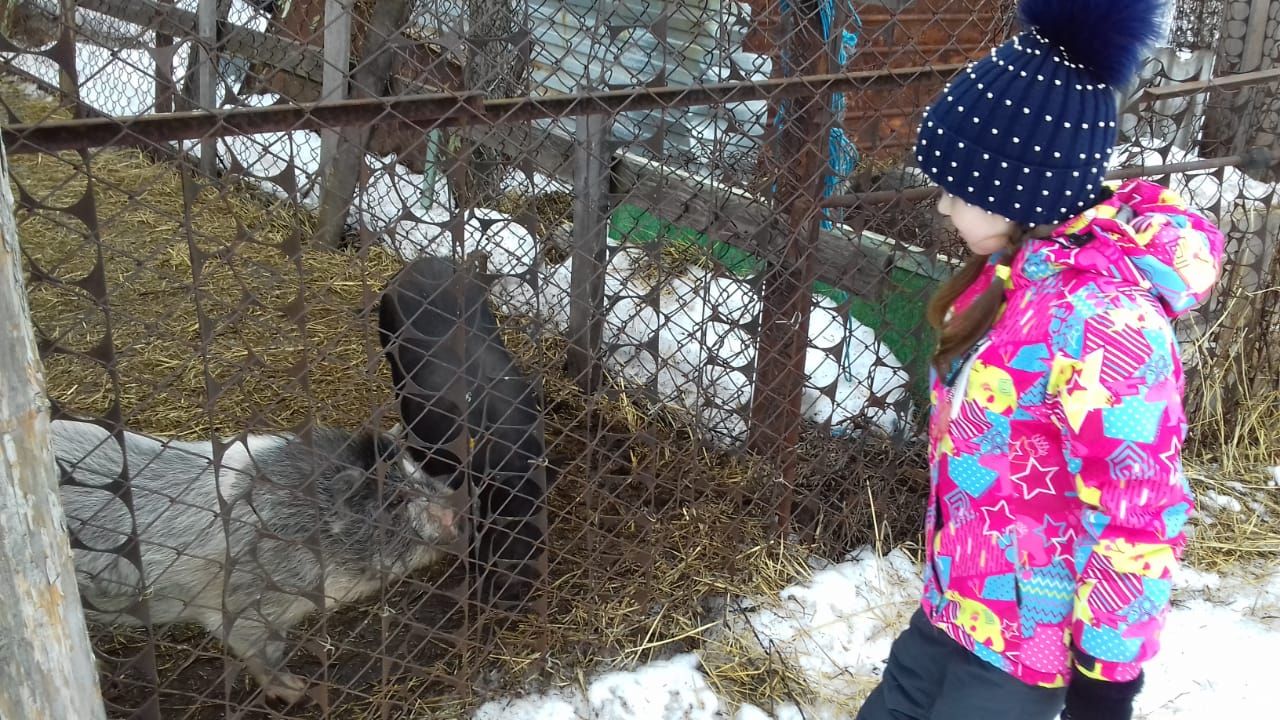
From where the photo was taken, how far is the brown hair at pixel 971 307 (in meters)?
1.87

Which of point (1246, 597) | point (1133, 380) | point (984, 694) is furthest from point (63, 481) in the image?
point (1246, 597)

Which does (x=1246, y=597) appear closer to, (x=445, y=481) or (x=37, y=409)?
(x=445, y=481)

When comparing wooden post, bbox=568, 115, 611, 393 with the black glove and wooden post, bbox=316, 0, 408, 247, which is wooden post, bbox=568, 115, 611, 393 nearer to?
wooden post, bbox=316, 0, 408, 247

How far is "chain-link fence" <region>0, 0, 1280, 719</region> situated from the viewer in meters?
2.44

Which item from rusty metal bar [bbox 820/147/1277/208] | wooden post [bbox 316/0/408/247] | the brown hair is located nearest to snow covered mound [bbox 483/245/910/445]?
rusty metal bar [bbox 820/147/1277/208]

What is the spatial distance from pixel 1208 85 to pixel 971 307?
2.31 meters

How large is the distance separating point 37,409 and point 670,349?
3.55 metres

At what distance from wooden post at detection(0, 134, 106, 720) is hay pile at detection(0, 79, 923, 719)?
45cm

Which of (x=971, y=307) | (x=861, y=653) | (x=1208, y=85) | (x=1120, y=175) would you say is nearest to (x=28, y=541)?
(x=971, y=307)

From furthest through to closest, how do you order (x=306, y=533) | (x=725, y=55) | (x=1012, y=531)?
1. (x=306, y=533)
2. (x=725, y=55)
3. (x=1012, y=531)

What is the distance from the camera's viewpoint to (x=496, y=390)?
12.5 feet

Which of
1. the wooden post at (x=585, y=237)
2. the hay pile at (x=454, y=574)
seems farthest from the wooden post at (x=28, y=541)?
the wooden post at (x=585, y=237)

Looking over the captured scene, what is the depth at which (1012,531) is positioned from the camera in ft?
6.19

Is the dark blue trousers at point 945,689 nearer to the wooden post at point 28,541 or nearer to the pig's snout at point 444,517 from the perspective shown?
the pig's snout at point 444,517
